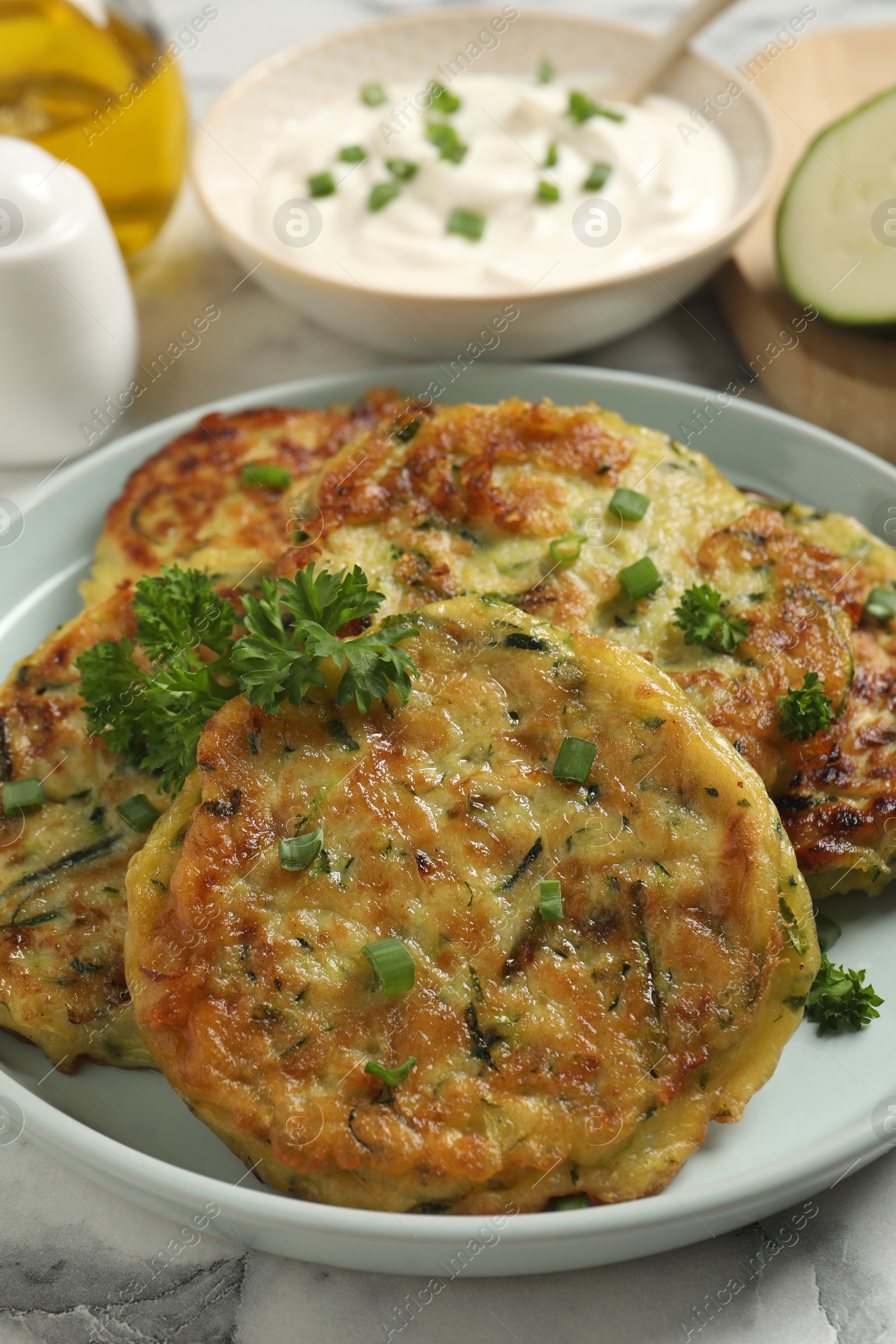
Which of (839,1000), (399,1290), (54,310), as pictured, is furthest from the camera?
(54,310)

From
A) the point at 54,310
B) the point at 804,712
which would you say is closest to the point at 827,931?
the point at 804,712

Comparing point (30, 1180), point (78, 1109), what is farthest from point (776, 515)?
point (30, 1180)

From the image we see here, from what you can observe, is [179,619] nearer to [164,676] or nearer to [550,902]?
[164,676]

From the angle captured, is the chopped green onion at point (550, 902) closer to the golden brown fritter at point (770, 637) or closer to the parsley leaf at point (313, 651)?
the parsley leaf at point (313, 651)

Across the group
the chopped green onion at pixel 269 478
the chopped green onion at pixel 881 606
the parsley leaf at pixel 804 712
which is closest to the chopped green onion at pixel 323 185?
the chopped green onion at pixel 269 478

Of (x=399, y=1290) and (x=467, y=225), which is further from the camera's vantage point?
(x=467, y=225)

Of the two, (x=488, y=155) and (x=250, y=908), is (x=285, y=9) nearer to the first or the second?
(x=488, y=155)

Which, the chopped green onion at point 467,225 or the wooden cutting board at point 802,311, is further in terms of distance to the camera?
the chopped green onion at point 467,225
